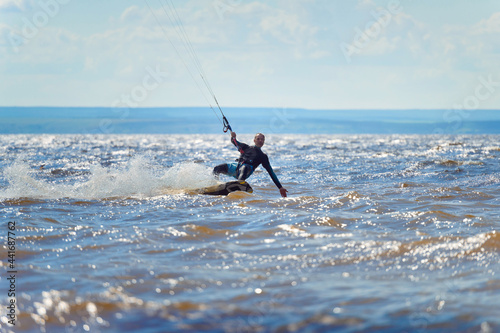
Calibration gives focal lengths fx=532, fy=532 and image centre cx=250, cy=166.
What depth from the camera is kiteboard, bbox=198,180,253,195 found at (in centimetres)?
1273

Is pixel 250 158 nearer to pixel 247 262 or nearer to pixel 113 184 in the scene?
pixel 113 184

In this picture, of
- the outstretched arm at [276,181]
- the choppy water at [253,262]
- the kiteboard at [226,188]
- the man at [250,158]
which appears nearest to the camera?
the choppy water at [253,262]

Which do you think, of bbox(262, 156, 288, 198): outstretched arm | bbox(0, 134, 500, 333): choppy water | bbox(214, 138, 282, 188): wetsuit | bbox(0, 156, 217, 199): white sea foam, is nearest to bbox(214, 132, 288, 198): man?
bbox(214, 138, 282, 188): wetsuit

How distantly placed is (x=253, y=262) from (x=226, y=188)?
6245 mm

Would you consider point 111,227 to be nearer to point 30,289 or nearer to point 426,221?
point 30,289

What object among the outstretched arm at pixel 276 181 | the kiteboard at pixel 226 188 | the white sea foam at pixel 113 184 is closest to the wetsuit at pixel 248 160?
the outstretched arm at pixel 276 181

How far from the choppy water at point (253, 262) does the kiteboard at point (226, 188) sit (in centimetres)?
36

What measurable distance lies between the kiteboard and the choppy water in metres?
0.36

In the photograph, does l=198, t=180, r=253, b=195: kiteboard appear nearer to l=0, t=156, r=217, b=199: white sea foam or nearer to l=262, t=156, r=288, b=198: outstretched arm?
l=262, t=156, r=288, b=198: outstretched arm

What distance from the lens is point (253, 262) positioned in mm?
6586

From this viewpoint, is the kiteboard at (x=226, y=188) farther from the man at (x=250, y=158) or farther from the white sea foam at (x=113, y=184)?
the white sea foam at (x=113, y=184)

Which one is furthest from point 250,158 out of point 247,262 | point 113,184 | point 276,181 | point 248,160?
point 247,262

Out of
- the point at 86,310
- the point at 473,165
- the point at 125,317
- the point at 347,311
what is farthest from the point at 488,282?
the point at 473,165

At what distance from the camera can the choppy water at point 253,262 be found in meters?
4.69
